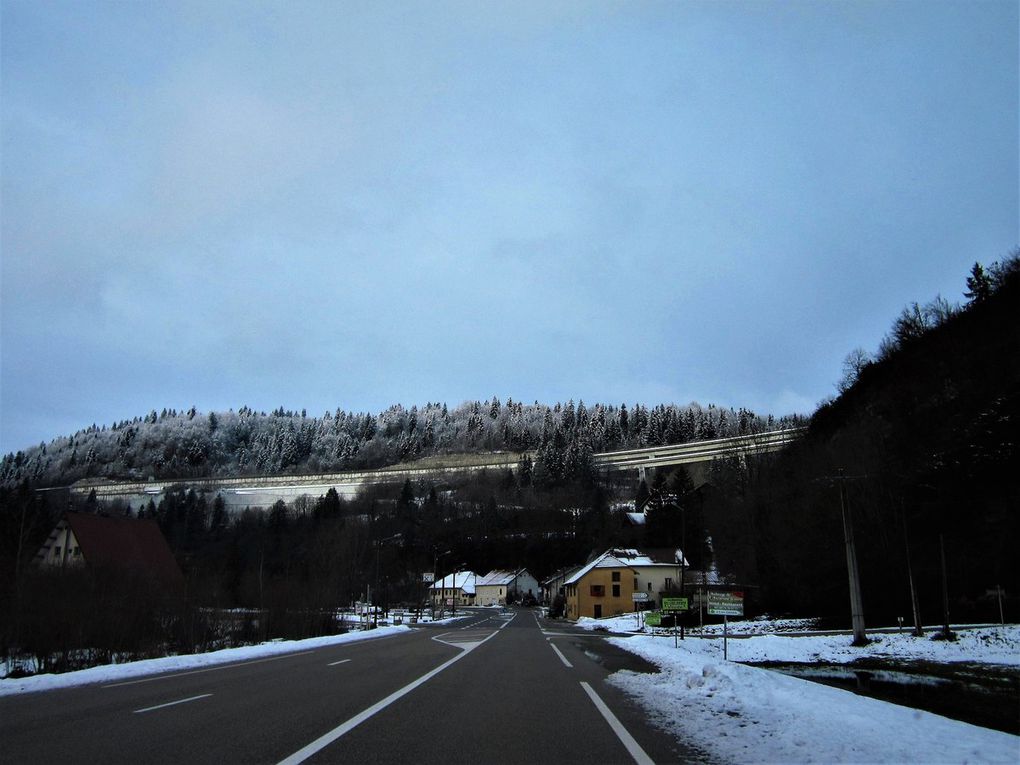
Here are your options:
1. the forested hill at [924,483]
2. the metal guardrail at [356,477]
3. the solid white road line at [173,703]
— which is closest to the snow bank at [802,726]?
the solid white road line at [173,703]

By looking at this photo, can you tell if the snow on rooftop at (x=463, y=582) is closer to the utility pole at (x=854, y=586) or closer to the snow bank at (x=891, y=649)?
the utility pole at (x=854, y=586)

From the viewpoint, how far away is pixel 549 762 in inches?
278

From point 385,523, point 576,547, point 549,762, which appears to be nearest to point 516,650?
point 549,762

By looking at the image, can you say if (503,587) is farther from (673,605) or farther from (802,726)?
(802,726)

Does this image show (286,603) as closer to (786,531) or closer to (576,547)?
(786,531)

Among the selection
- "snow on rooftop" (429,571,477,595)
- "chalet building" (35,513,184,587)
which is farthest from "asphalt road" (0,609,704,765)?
"snow on rooftop" (429,571,477,595)

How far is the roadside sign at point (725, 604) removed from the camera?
21.2 meters

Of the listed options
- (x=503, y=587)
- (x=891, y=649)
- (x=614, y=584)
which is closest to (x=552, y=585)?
(x=503, y=587)

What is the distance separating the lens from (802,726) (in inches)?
352

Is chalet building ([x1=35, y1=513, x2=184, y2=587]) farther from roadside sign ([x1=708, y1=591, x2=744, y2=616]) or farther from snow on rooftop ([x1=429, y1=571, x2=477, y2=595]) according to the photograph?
snow on rooftop ([x1=429, y1=571, x2=477, y2=595])

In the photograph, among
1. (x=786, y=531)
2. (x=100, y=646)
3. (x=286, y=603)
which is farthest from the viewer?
(x=786, y=531)

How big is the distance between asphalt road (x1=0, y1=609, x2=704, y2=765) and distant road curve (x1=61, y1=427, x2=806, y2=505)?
13699cm

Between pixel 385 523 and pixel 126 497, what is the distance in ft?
284

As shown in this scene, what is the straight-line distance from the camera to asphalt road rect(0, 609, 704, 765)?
24.0ft
